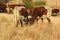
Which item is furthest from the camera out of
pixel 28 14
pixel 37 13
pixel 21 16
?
pixel 37 13

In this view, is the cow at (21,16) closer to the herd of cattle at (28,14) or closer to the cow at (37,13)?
the herd of cattle at (28,14)

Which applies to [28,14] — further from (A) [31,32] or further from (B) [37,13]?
(A) [31,32]

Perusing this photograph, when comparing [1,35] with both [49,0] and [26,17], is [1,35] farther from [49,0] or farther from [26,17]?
[49,0]

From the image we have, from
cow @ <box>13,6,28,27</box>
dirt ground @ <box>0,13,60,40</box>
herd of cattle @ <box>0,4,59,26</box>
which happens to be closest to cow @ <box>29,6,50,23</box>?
herd of cattle @ <box>0,4,59,26</box>

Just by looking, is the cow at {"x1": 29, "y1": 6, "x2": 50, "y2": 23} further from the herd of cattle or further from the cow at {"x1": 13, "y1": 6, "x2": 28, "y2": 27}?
the cow at {"x1": 13, "y1": 6, "x2": 28, "y2": 27}

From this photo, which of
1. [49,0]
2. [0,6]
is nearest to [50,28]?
[0,6]

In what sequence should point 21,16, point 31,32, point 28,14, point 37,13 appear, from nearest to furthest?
point 31,32 < point 21,16 < point 28,14 < point 37,13

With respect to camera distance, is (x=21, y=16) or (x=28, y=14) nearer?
(x=21, y=16)

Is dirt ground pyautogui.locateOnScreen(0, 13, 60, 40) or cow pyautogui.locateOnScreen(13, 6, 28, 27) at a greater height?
cow pyautogui.locateOnScreen(13, 6, 28, 27)

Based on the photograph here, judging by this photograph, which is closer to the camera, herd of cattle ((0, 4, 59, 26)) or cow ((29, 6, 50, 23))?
herd of cattle ((0, 4, 59, 26))

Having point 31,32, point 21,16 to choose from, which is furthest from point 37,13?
point 31,32

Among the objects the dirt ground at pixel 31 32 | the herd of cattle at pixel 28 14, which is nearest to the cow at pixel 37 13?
the herd of cattle at pixel 28 14

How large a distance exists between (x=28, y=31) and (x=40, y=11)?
2637 mm

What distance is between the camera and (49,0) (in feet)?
95.0
